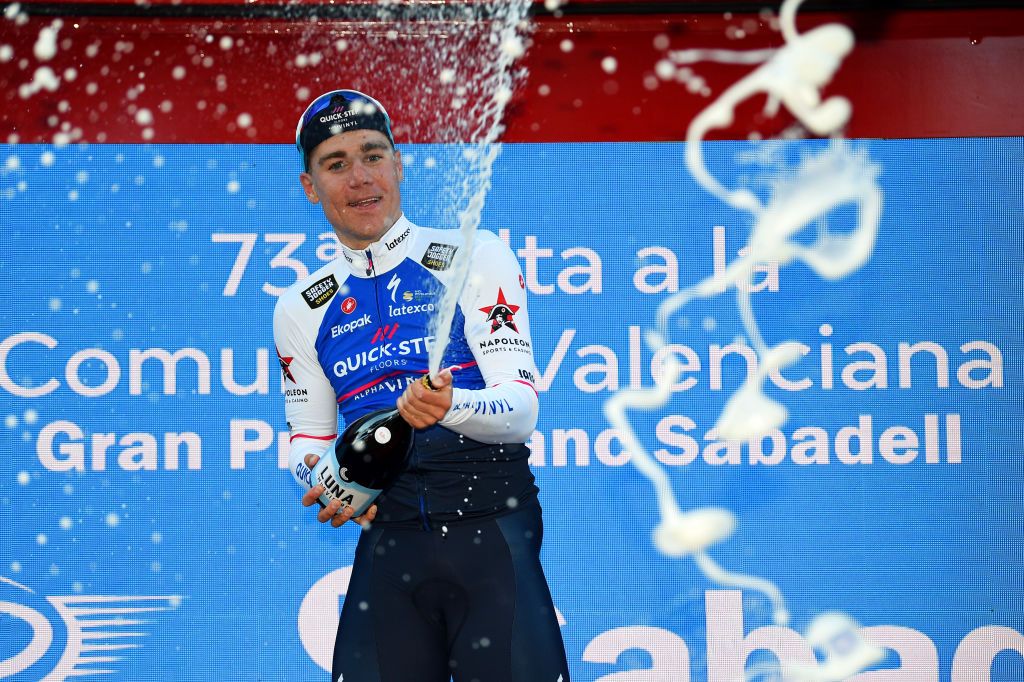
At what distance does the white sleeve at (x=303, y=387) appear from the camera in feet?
7.97

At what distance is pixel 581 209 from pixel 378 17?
34.4 inches

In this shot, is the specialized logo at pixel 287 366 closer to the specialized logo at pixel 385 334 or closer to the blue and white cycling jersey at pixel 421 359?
the blue and white cycling jersey at pixel 421 359

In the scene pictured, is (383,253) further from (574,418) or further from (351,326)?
(574,418)

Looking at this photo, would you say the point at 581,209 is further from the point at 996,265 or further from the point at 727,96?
the point at 996,265

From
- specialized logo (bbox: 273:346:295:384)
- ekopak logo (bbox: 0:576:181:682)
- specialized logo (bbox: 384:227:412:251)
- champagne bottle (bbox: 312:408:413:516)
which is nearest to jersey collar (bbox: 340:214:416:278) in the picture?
specialized logo (bbox: 384:227:412:251)

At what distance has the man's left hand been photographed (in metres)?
1.99

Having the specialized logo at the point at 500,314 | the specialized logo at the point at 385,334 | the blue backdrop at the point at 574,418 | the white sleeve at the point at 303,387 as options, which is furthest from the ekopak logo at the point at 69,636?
the specialized logo at the point at 500,314

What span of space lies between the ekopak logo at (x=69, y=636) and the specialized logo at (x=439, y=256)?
66.5 inches

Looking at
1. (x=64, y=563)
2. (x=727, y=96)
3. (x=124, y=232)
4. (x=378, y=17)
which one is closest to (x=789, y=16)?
(x=727, y=96)

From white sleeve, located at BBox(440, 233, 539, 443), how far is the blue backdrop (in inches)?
44.4

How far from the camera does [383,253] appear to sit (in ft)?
7.81

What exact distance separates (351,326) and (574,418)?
1.26 m

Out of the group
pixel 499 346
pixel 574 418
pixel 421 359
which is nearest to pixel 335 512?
pixel 421 359

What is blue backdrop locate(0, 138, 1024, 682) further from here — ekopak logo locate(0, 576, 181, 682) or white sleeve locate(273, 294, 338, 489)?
white sleeve locate(273, 294, 338, 489)
